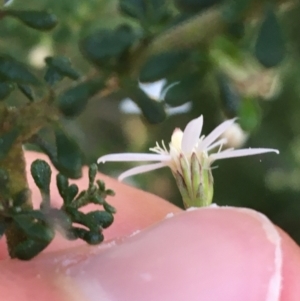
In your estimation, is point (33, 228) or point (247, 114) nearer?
point (33, 228)

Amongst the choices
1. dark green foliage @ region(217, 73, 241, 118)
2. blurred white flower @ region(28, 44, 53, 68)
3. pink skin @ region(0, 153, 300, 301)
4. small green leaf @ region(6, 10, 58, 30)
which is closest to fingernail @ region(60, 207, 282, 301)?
pink skin @ region(0, 153, 300, 301)

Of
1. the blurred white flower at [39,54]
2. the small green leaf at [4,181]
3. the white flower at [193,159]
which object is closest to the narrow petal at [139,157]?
the white flower at [193,159]

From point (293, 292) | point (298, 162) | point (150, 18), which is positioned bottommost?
point (298, 162)

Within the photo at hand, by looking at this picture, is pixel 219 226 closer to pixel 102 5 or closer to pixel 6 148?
pixel 6 148

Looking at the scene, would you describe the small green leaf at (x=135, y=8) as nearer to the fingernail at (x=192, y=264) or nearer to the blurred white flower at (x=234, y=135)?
the fingernail at (x=192, y=264)

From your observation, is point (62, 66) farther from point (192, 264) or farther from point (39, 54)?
point (39, 54)

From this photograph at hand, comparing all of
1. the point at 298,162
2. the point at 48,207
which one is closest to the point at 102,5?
the point at 298,162

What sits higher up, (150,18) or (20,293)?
(150,18)

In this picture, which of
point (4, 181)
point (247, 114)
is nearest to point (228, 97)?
point (247, 114)
